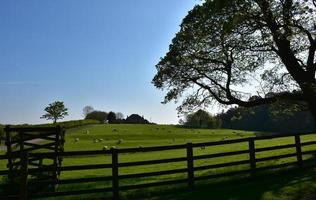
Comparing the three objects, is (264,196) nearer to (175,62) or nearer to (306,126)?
(175,62)

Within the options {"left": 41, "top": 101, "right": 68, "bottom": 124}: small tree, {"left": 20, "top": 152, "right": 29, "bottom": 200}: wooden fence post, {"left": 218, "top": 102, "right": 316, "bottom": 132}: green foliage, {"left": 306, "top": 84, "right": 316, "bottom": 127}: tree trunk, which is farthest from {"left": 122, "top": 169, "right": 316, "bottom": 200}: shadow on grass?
{"left": 41, "top": 101, "right": 68, "bottom": 124}: small tree

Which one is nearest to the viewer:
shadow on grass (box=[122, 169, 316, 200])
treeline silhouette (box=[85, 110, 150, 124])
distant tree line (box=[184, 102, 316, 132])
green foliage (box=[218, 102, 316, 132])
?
shadow on grass (box=[122, 169, 316, 200])

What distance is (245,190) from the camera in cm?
1641

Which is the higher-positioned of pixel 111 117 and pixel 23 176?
pixel 111 117

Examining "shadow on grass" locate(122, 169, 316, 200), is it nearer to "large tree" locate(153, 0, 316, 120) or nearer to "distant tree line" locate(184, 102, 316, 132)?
"large tree" locate(153, 0, 316, 120)

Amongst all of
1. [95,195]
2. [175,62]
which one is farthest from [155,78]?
[95,195]

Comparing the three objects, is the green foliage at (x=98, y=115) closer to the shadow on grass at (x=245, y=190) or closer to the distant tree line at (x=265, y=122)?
the distant tree line at (x=265, y=122)

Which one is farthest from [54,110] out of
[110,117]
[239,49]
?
[239,49]

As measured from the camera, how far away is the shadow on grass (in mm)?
15328

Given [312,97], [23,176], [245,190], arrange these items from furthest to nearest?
[312,97], [245,190], [23,176]

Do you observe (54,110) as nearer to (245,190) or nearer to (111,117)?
(111,117)

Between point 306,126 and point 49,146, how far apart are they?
13032cm

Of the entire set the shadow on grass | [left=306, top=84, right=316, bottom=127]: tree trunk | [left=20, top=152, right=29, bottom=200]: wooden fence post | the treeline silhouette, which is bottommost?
the shadow on grass

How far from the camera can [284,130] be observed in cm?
13800
